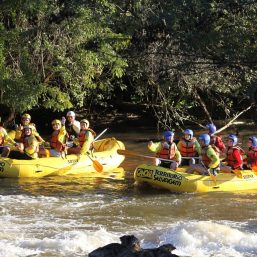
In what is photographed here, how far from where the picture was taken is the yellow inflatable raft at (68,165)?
1347 cm

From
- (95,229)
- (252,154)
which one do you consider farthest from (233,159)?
(95,229)

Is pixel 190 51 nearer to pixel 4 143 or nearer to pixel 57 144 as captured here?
pixel 57 144

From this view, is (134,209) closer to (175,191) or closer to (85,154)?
(175,191)

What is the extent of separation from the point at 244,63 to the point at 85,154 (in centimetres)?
420

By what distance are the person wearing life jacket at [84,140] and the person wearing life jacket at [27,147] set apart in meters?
1.06

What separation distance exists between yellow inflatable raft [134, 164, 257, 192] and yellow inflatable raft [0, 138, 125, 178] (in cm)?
182

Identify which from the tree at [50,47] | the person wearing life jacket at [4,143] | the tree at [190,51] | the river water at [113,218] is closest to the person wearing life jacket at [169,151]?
the river water at [113,218]

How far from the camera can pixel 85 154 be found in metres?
14.4

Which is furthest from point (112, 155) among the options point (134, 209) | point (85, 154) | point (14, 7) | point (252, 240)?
point (252, 240)

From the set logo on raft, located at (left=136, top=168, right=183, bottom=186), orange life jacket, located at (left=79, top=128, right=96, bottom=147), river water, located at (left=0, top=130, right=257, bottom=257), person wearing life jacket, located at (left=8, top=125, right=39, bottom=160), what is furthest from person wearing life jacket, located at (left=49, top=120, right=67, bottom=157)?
logo on raft, located at (left=136, top=168, right=183, bottom=186)

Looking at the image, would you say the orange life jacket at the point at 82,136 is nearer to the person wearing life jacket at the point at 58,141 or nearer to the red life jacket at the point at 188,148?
the person wearing life jacket at the point at 58,141

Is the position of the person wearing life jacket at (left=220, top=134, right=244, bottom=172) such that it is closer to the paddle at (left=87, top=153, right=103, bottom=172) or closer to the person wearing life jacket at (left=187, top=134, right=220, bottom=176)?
the person wearing life jacket at (left=187, top=134, right=220, bottom=176)

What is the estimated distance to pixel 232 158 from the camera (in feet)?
42.5

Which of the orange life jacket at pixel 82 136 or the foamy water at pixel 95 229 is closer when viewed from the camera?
the foamy water at pixel 95 229
